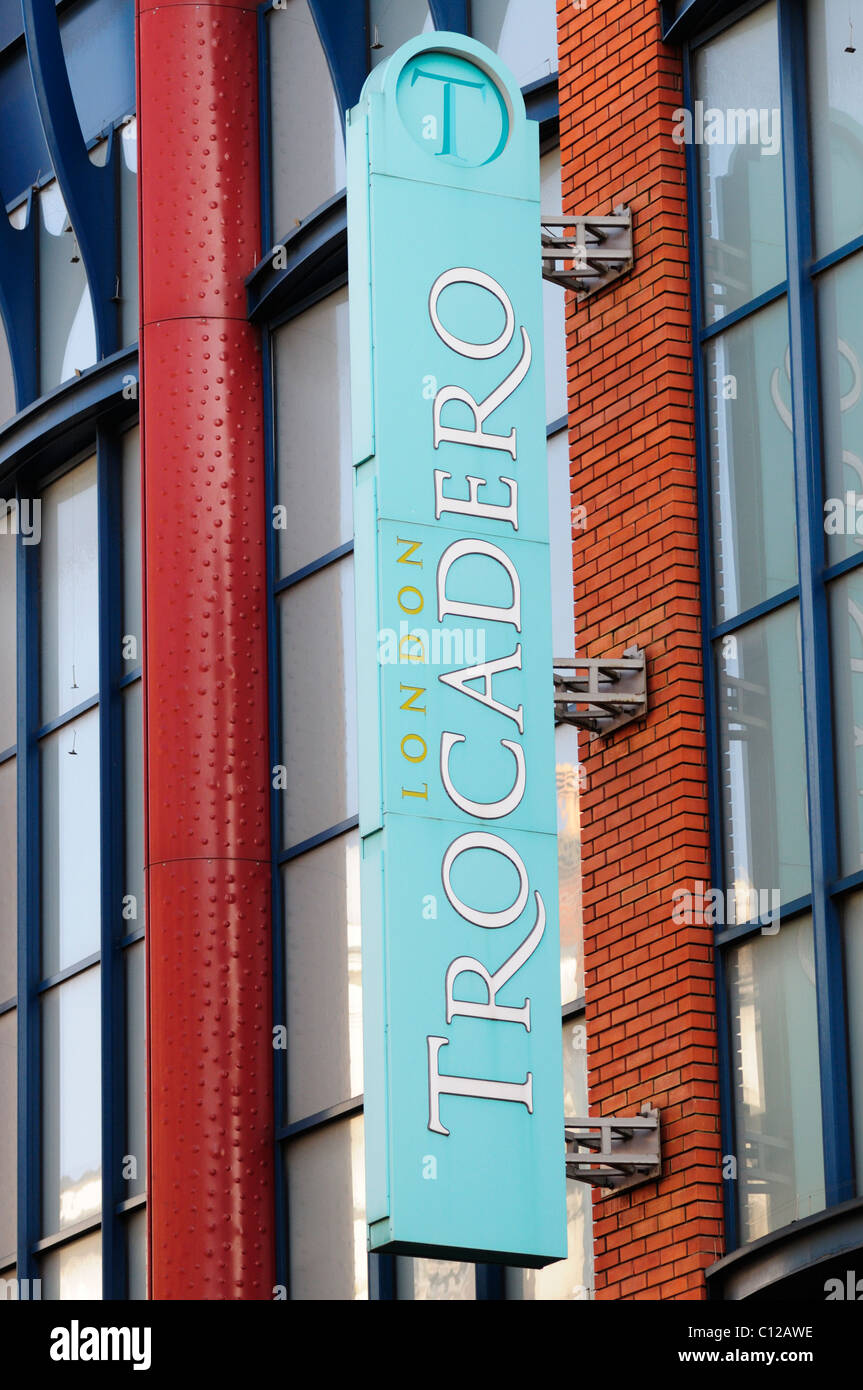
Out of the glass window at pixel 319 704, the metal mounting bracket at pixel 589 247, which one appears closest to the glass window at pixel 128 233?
the glass window at pixel 319 704

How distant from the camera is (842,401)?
1339cm

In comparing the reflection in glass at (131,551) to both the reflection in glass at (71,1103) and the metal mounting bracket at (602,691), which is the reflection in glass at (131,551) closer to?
the reflection in glass at (71,1103)

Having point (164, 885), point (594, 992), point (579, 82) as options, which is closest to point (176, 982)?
point (164, 885)

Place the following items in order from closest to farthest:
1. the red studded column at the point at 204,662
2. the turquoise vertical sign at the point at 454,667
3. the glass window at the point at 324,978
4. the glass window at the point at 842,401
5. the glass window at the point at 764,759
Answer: the turquoise vertical sign at the point at 454,667 < the glass window at the point at 842,401 < the glass window at the point at 764,759 < the glass window at the point at 324,978 < the red studded column at the point at 204,662

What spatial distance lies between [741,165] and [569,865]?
3753mm

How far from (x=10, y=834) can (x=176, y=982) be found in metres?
3.79

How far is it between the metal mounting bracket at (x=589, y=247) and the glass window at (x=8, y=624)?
703 centimetres

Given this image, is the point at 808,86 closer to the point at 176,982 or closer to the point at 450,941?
the point at 450,941

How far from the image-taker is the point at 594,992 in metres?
14.2

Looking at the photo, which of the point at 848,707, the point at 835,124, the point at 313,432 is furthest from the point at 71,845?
the point at 835,124

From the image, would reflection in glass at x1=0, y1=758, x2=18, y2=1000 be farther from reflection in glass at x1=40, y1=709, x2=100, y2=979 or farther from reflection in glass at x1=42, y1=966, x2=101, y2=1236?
reflection in glass at x1=42, y1=966, x2=101, y2=1236

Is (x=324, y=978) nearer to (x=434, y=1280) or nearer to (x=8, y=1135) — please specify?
(x=434, y=1280)

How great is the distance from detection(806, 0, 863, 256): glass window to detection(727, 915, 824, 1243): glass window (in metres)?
3.35

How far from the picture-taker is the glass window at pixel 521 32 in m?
16.4
